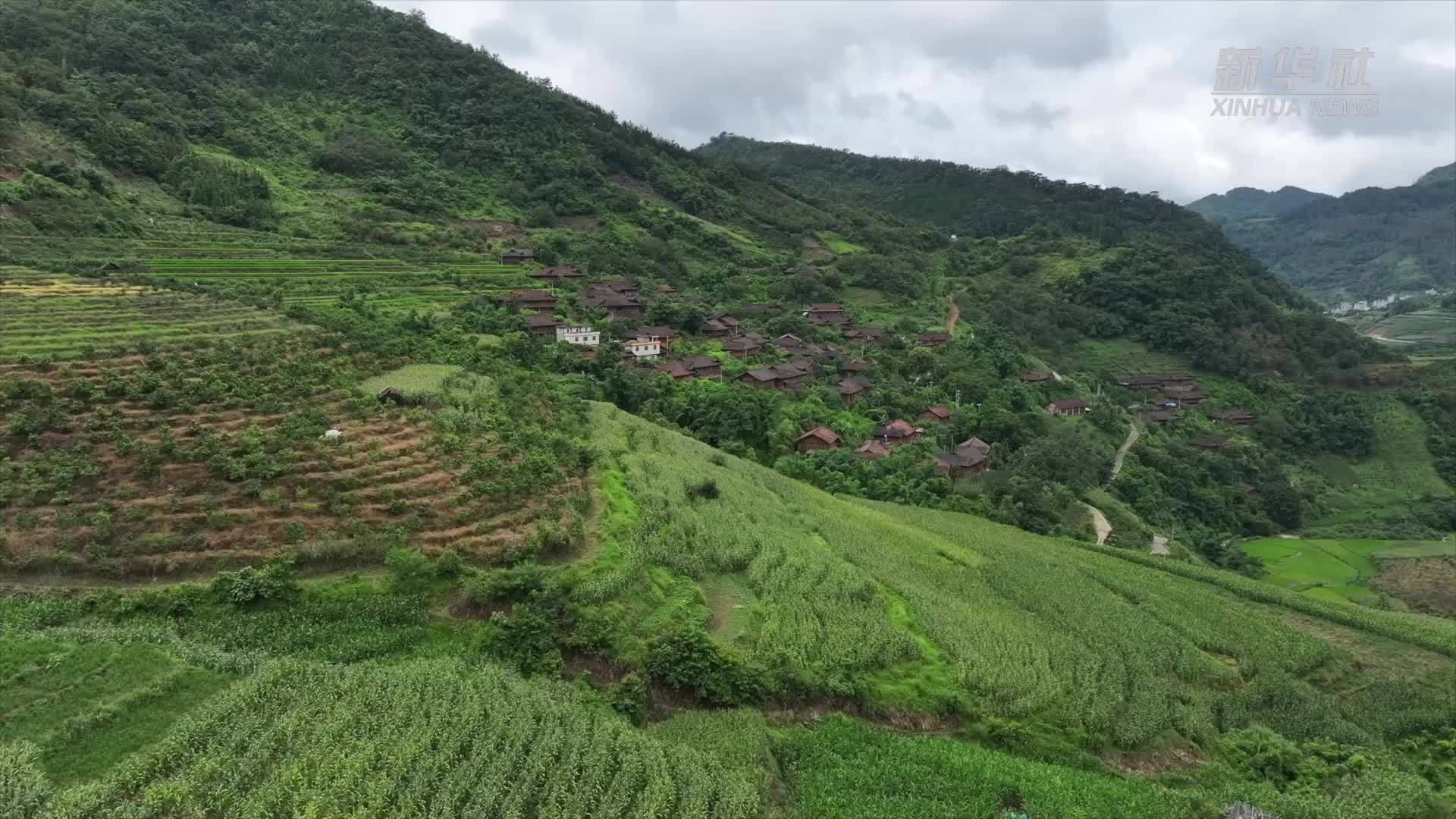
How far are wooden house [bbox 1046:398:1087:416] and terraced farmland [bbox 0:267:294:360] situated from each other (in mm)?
48272

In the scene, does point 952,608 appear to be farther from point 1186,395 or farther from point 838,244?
point 838,244

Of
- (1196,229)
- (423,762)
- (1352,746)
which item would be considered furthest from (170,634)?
(1196,229)

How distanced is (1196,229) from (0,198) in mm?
135011

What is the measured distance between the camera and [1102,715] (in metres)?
17.0

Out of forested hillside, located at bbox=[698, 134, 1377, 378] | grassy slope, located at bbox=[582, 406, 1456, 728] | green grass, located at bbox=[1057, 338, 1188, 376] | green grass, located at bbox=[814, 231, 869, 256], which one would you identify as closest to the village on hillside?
green grass, located at bbox=[1057, 338, 1188, 376]

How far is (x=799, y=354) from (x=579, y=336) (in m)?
15.6

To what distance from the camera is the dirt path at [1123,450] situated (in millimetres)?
46906

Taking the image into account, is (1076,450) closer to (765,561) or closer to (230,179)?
(765,561)

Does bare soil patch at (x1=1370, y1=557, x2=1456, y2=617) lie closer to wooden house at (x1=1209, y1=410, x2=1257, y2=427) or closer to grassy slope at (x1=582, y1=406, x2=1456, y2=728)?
grassy slope at (x1=582, y1=406, x2=1456, y2=728)

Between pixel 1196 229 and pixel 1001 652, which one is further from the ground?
pixel 1196 229

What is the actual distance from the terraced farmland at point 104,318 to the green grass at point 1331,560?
4615 cm

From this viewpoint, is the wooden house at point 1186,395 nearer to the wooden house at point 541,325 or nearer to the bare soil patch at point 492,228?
the wooden house at point 541,325

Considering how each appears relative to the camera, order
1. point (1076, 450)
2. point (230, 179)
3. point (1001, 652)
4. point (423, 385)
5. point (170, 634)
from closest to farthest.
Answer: point (170, 634) → point (1001, 652) → point (423, 385) → point (1076, 450) → point (230, 179)

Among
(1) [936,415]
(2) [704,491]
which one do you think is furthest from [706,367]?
(2) [704,491]
